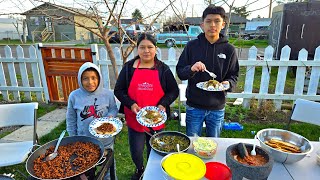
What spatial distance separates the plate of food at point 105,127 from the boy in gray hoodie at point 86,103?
5.7 inches

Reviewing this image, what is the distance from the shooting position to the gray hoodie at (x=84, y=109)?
2.13 metres

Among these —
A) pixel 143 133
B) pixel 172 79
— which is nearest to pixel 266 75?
pixel 172 79

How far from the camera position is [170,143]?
1.63 m

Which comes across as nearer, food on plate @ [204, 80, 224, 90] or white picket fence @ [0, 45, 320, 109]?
Answer: food on plate @ [204, 80, 224, 90]

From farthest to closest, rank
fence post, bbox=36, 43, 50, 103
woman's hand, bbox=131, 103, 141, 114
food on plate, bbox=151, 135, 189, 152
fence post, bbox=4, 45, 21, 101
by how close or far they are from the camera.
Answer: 1. fence post, bbox=4, 45, 21, 101
2. fence post, bbox=36, 43, 50, 103
3. woman's hand, bbox=131, 103, 141, 114
4. food on plate, bbox=151, 135, 189, 152

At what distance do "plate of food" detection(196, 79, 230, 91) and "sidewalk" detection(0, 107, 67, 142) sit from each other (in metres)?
3.14

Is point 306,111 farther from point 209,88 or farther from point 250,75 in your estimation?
point 250,75

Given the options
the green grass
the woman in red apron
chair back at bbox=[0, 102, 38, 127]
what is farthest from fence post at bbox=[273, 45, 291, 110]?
chair back at bbox=[0, 102, 38, 127]

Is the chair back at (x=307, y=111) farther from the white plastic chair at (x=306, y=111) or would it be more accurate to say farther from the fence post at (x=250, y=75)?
the fence post at (x=250, y=75)

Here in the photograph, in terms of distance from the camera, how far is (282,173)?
1.35 m

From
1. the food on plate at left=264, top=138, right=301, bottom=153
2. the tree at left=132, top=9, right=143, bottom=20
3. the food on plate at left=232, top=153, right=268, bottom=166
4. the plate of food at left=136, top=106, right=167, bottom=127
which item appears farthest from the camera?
the tree at left=132, top=9, right=143, bottom=20

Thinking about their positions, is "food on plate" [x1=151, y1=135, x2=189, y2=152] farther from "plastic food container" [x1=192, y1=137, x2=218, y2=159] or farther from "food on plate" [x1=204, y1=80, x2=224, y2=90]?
"food on plate" [x1=204, y1=80, x2=224, y2=90]

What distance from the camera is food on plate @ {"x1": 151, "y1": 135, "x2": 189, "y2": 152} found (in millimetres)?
1557

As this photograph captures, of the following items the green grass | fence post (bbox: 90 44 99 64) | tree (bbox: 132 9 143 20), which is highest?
tree (bbox: 132 9 143 20)
